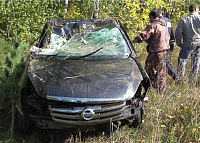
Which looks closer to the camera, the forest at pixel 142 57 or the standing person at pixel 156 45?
the forest at pixel 142 57

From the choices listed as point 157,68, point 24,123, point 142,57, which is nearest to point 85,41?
point 157,68

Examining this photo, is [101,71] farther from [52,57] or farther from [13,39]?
[13,39]

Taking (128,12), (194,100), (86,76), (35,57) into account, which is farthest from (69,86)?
(128,12)

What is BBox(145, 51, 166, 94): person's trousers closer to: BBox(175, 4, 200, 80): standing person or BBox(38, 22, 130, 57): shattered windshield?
BBox(175, 4, 200, 80): standing person

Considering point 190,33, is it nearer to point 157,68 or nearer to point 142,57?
point 157,68

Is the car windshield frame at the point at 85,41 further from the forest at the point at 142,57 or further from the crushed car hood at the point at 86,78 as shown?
the forest at the point at 142,57

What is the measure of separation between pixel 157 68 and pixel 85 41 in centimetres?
155

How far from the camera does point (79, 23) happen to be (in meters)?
5.05

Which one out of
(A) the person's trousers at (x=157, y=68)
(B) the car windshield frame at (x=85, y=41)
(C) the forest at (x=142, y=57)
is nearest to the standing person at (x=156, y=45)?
(A) the person's trousers at (x=157, y=68)

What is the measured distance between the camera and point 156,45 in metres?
4.94

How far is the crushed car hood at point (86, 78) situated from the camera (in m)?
3.08

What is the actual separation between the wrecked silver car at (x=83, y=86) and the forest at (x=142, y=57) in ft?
0.82

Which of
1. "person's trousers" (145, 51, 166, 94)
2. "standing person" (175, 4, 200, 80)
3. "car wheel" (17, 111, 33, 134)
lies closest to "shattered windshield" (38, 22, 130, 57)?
"person's trousers" (145, 51, 166, 94)

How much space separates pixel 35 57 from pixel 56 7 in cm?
472
